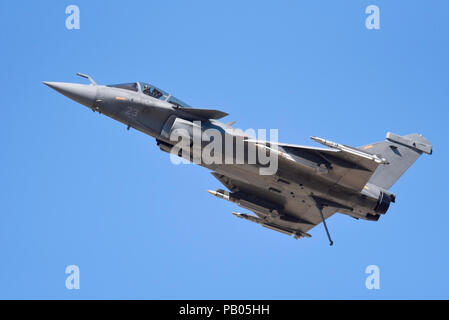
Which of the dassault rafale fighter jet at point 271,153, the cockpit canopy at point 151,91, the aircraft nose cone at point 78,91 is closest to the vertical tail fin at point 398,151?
the dassault rafale fighter jet at point 271,153

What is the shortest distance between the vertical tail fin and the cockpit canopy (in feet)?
21.7

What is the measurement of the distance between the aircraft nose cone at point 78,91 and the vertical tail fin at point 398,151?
29.9ft

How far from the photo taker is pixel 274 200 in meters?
23.3

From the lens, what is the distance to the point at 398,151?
22875 millimetres

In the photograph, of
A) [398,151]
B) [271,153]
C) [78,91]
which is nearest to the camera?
[78,91]

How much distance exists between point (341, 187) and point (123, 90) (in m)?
7.33

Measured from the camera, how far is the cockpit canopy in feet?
66.6

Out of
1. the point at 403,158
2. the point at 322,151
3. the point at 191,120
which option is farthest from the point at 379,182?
the point at 191,120

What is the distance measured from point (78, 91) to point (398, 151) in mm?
10848

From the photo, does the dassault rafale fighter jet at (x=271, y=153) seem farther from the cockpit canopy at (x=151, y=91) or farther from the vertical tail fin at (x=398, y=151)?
the vertical tail fin at (x=398, y=151)

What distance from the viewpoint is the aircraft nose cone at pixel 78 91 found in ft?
64.3

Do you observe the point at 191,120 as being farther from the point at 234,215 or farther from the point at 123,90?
the point at 234,215

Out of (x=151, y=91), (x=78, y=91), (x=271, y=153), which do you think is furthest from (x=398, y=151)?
(x=78, y=91)

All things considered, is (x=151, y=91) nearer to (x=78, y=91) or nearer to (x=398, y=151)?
(x=78, y=91)
